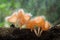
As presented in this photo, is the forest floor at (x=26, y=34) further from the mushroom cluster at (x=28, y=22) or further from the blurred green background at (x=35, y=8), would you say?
the blurred green background at (x=35, y=8)

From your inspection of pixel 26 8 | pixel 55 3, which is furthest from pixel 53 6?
pixel 26 8

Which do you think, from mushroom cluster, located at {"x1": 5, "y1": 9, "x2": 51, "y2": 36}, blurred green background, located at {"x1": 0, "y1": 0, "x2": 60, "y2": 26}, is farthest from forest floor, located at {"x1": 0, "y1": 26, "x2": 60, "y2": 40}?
blurred green background, located at {"x1": 0, "y1": 0, "x2": 60, "y2": 26}

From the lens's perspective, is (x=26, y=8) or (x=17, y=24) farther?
(x=26, y=8)

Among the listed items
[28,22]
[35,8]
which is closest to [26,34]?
[28,22]

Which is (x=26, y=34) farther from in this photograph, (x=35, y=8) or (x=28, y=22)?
(x=35, y=8)

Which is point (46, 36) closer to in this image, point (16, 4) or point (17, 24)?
point (17, 24)

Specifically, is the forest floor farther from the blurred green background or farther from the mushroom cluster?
the blurred green background

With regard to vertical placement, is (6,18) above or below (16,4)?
below
